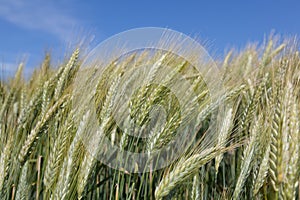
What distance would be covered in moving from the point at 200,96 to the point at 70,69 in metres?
0.88

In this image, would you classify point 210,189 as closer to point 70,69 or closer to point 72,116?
point 72,116

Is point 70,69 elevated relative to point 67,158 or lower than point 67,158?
elevated

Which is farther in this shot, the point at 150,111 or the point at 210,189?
the point at 210,189

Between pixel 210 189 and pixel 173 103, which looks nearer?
pixel 173 103

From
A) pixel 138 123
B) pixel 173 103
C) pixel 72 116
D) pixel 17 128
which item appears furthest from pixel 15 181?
pixel 173 103

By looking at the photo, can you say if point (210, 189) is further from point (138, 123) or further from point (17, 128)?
point (17, 128)

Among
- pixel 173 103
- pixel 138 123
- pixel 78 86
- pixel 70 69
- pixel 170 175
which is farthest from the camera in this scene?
pixel 70 69

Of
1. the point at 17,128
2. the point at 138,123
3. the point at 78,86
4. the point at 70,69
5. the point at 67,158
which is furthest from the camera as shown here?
the point at 70,69

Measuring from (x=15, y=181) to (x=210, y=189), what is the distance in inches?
35.8

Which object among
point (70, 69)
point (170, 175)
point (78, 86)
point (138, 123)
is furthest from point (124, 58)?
point (170, 175)

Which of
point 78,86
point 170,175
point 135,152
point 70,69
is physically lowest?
point 170,175

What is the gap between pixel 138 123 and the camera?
151cm

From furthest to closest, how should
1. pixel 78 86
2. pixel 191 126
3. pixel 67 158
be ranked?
1. pixel 78 86
2. pixel 191 126
3. pixel 67 158

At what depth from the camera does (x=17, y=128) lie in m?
2.01
